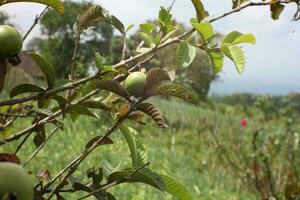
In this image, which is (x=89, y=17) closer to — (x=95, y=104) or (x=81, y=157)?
(x=95, y=104)

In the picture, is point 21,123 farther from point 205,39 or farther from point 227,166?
point 205,39

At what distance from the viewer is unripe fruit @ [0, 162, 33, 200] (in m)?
0.51

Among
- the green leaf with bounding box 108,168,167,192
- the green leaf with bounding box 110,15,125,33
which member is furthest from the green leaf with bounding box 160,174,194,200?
the green leaf with bounding box 110,15,125,33

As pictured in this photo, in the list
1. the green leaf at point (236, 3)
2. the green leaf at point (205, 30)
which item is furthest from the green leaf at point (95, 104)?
the green leaf at point (236, 3)

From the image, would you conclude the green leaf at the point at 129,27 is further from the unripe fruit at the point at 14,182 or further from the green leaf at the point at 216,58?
the unripe fruit at the point at 14,182

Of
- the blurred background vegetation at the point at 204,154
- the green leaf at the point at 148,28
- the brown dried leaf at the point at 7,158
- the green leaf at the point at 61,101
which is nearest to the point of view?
the brown dried leaf at the point at 7,158

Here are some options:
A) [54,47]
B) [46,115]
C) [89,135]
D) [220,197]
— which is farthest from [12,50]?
[54,47]

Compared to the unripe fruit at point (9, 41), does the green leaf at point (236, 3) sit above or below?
above

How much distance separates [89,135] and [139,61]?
679cm

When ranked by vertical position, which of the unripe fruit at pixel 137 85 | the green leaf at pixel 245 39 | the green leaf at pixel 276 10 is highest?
the green leaf at pixel 276 10

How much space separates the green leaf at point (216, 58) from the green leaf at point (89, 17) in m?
0.26

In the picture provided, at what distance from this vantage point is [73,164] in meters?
1.00

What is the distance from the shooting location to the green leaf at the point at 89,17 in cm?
110

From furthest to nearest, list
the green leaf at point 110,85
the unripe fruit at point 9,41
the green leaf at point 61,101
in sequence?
the green leaf at point 61,101
the green leaf at point 110,85
the unripe fruit at point 9,41
